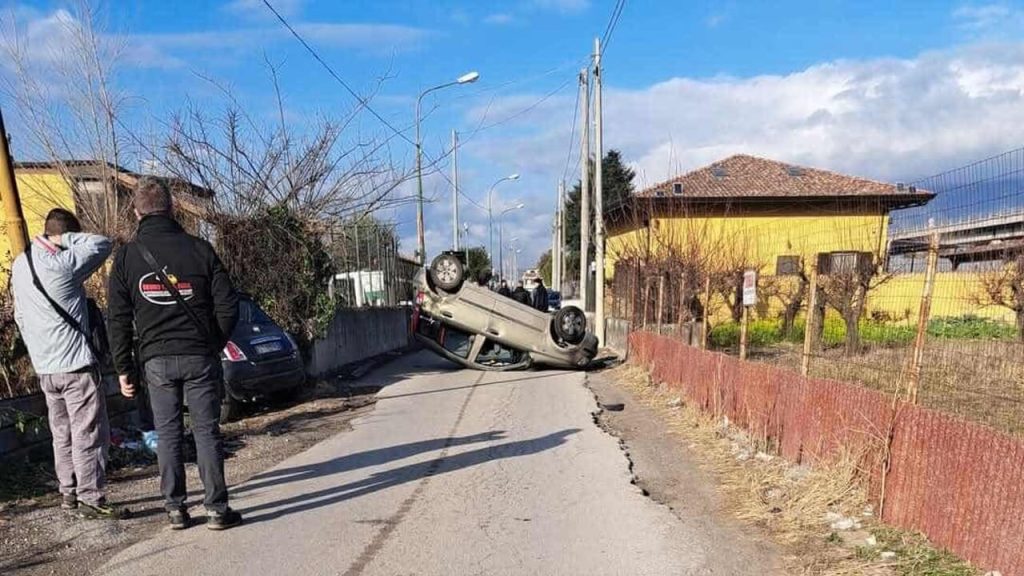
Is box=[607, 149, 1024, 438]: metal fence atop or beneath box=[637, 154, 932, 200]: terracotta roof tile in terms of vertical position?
beneath

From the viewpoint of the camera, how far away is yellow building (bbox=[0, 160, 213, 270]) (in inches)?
425

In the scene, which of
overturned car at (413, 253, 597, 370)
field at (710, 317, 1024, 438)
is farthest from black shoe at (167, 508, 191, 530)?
overturned car at (413, 253, 597, 370)

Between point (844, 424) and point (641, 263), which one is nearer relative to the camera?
point (844, 424)

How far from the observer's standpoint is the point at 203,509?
511cm

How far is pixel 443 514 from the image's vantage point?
5211 millimetres

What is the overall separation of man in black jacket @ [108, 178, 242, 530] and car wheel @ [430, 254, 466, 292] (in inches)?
393

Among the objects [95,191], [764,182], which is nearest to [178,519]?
[95,191]

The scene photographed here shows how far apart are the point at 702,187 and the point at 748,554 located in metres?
29.0

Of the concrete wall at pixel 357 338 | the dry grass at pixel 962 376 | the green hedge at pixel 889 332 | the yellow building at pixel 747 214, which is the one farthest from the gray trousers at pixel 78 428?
the yellow building at pixel 747 214

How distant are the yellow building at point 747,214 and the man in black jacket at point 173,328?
14.1 metres

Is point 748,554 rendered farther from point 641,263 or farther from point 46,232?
point 641,263

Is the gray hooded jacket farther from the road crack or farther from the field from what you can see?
the field

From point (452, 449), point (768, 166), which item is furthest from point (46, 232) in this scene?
point (768, 166)

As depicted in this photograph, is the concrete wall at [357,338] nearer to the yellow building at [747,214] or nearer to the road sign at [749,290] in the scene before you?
the yellow building at [747,214]
